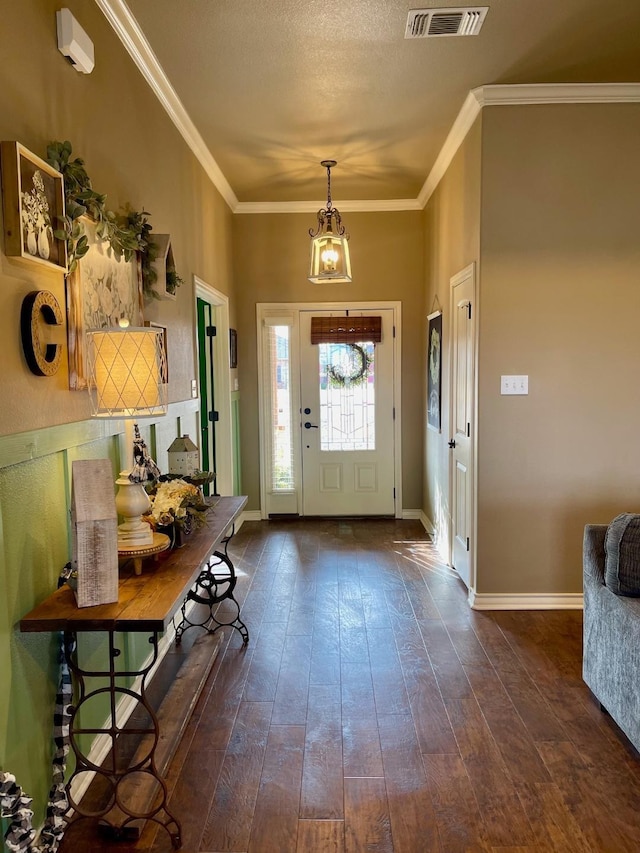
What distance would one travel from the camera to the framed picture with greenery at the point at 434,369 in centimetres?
462

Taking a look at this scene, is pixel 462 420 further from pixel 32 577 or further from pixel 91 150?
pixel 32 577

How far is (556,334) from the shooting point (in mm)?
3352

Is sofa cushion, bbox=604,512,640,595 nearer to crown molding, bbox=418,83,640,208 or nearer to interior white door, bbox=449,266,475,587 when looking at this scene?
interior white door, bbox=449,266,475,587

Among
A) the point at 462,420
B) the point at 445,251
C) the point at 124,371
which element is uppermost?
the point at 445,251

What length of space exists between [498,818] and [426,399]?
12.6 ft

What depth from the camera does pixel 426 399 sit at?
17.6 ft

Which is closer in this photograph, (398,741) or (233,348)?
(398,741)

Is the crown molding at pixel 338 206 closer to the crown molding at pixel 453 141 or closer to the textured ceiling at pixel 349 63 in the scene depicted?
the crown molding at pixel 453 141

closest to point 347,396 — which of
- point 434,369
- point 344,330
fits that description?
point 344,330

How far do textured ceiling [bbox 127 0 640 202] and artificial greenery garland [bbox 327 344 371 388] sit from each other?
1.82m

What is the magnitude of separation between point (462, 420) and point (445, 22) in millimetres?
2186

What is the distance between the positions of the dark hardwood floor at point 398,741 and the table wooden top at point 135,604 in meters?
0.74

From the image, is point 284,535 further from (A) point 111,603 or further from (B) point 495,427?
(A) point 111,603

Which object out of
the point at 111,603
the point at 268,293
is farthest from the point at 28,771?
the point at 268,293
